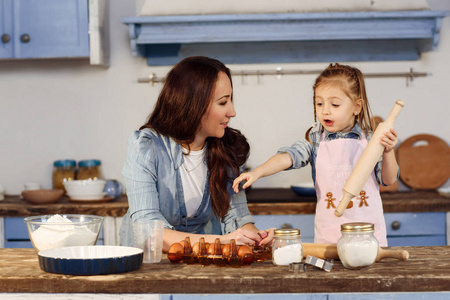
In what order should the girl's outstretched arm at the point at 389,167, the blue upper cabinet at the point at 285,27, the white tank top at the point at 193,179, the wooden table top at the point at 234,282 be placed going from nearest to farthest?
the wooden table top at the point at 234,282, the girl's outstretched arm at the point at 389,167, the white tank top at the point at 193,179, the blue upper cabinet at the point at 285,27

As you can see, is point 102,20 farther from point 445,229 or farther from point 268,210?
point 445,229

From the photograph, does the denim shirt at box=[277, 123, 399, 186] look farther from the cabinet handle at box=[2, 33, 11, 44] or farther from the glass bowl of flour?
the cabinet handle at box=[2, 33, 11, 44]

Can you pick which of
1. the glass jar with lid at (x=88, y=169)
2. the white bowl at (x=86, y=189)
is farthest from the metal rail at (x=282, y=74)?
the white bowl at (x=86, y=189)

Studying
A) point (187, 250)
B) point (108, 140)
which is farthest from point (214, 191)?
point (108, 140)

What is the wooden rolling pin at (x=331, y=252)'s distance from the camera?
1559 mm

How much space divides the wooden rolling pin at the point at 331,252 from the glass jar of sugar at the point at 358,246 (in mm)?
112

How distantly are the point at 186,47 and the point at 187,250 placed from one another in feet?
7.35

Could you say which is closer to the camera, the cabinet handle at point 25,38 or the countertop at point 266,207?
the countertop at point 266,207

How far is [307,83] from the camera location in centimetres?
365

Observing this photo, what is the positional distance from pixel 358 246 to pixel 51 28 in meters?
2.48

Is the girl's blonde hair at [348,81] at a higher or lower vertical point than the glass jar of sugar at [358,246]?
higher

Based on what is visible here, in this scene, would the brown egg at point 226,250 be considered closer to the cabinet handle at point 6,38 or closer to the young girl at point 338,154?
the young girl at point 338,154

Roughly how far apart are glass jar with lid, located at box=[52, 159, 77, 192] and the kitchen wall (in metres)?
0.11

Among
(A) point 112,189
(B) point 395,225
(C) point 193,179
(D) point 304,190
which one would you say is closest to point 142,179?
(C) point 193,179
